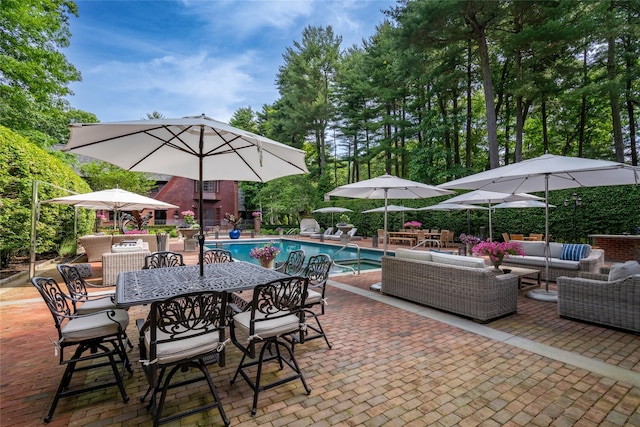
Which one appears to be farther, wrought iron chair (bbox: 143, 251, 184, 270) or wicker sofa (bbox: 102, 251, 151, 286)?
wicker sofa (bbox: 102, 251, 151, 286)

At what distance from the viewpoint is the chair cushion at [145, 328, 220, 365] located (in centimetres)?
204

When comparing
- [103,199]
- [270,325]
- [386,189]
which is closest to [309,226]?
[103,199]

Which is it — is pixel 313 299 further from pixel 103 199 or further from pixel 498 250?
pixel 103 199

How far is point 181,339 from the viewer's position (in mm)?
2119

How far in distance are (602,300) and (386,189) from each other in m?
3.47

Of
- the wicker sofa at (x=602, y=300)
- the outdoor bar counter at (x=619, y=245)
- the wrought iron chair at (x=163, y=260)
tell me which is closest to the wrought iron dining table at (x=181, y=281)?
the wrought iron chair at (x=163, y=260)

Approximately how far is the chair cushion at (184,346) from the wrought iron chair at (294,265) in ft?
7.88

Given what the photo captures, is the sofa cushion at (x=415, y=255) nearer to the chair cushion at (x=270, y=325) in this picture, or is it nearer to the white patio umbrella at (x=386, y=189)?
the white patio umbrella at (x=386, y=189)

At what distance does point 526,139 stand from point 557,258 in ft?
54.9

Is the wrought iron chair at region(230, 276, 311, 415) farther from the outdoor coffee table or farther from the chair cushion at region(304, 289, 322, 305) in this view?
the outdoor coffee table

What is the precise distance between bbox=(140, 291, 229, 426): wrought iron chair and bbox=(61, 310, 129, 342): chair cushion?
1.27 feet

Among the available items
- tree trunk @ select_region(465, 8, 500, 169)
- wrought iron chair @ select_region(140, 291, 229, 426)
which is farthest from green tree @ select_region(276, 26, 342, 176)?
wrought iron chair @ select_region(140, 291, 229, 426)

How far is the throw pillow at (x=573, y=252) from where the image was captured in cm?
621

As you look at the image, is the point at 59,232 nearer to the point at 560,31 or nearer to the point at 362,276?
the point at 362,276
